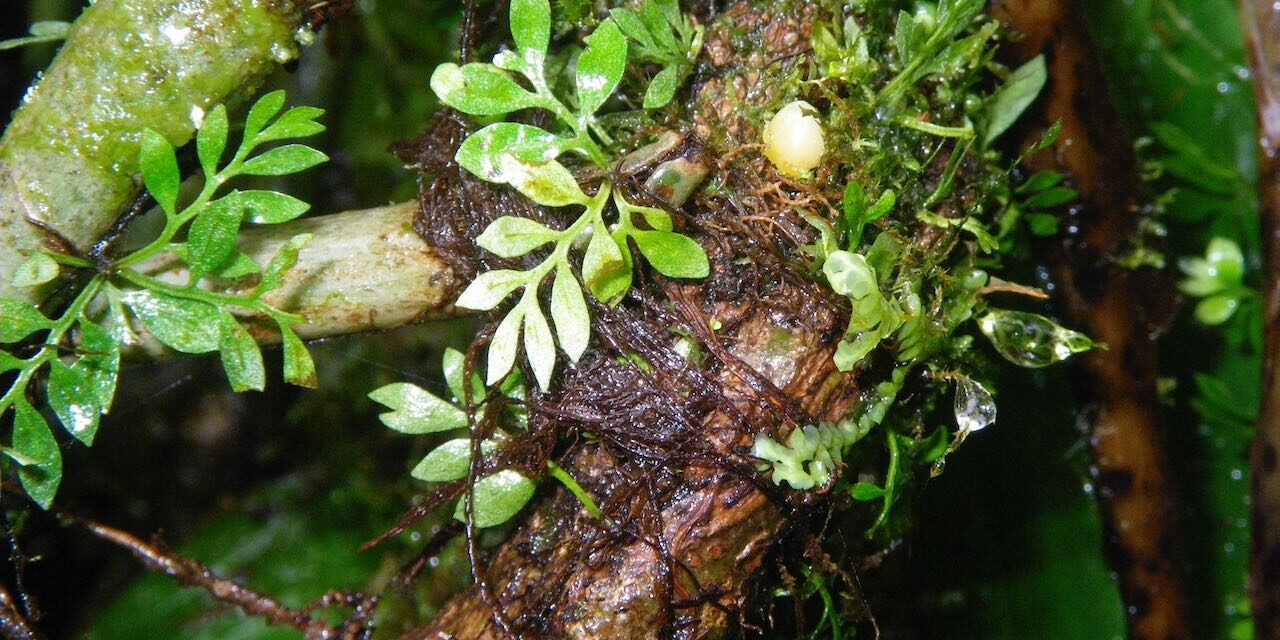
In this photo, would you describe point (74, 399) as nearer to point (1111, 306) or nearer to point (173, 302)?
point (173, 302)

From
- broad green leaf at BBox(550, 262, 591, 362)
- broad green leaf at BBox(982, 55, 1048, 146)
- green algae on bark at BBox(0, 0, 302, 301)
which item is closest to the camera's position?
broad green leaf at BBox(550, 262, 591, 362)

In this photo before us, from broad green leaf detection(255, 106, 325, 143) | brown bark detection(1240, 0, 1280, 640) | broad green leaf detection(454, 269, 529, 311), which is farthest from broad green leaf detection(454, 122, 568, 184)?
brown bark detection(1240, 0, 1280, 640)

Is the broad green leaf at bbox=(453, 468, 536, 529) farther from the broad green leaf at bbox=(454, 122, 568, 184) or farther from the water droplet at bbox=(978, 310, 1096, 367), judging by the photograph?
the water droplet at bbox=(978, 310, 1096, 367)

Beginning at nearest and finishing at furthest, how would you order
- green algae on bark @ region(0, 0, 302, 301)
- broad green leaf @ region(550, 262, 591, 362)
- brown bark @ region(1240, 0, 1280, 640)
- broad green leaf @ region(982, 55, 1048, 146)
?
1. broad green leaf @ region(550, 262, 591, 362)
2. green algae on bark @ region(0, 0, 302, 301)
3. broad green leaf @ region(982, 55, 1048, 146)
4. brown bark @ region(1240, 0, 1280, 640)

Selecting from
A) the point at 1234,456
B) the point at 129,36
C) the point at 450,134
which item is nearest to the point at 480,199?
the point at 450,134

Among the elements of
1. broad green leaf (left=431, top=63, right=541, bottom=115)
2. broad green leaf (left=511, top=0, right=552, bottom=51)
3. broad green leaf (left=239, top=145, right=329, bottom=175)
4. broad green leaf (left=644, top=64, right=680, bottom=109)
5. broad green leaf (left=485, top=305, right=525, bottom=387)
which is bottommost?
broad green leaf (left=485, top=305, right=525, bottom=387)

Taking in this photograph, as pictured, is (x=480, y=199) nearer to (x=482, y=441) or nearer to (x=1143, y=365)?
(x=482, y=441)

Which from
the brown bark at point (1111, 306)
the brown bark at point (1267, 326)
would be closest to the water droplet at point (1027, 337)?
the brown bark at point (1111, 306)

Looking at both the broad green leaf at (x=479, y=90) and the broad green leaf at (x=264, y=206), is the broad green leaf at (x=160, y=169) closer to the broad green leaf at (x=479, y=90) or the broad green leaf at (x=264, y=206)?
the broad green leaf at (x=264, y=206)
